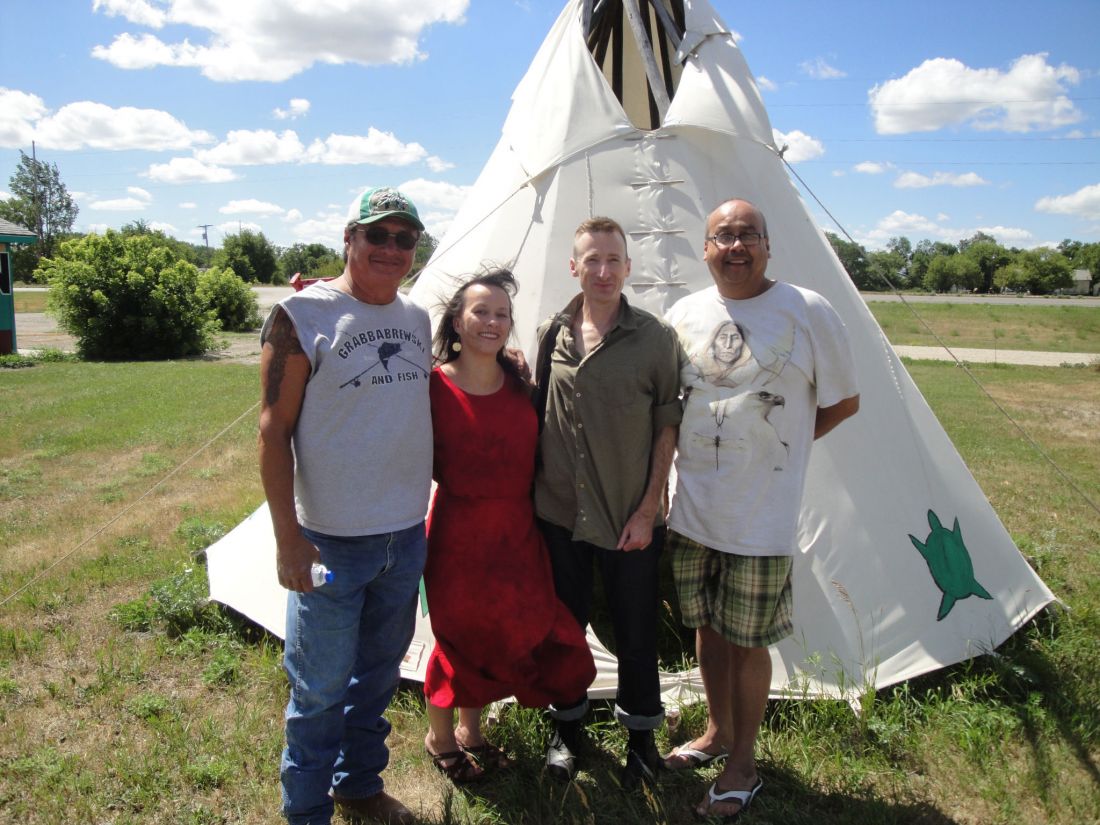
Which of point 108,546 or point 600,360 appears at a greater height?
point 600,360

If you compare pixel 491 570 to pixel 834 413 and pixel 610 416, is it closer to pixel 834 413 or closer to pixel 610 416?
pixel 610 416

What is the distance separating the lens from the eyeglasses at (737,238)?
2242mm

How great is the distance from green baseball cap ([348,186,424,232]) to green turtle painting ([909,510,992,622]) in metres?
2.42

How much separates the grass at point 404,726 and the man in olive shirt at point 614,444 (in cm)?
49

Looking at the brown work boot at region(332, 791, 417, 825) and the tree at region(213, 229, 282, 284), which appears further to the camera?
the tree at region(213, 229, 282, 284)

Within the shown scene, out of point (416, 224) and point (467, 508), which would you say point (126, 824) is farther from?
point (416, 224)

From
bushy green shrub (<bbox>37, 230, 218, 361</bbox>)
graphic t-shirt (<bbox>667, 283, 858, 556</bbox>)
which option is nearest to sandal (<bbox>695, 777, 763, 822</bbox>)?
graphic t-shirt (<bbox>667, 283, 858, 556</bbox>)

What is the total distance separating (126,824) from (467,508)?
150cm

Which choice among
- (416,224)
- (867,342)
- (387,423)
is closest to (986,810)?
(867,342)

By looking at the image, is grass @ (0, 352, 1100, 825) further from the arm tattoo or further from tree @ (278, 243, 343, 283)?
tree @ (278, 243, 343, 283)

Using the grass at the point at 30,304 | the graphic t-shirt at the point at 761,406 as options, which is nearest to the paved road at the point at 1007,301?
the graphic t-shirt at the point at 761,406

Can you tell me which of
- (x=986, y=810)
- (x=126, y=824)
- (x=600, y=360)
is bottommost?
(x=126, y=824)

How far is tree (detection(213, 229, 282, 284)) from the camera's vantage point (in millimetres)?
41781

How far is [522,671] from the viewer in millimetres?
2461
